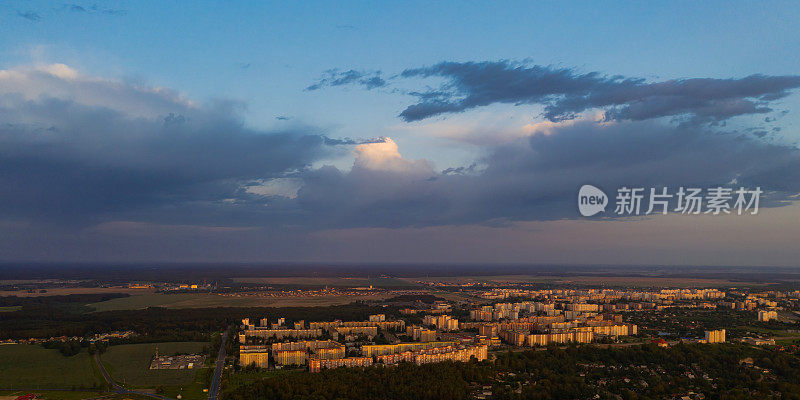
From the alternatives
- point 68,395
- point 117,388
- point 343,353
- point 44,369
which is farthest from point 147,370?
point 343,353

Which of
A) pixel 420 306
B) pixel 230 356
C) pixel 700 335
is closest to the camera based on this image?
pixel 230 356

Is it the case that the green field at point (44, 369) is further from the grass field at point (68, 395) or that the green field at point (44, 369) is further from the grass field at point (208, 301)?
the grass field at point (208, 301)

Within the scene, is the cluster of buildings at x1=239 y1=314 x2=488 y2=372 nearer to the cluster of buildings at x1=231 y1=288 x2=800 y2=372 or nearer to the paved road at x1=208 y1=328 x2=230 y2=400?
the cluster of buildings at x1=231 y1=288 x2=800 y2=372

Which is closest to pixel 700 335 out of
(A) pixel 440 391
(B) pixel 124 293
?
(A) pixel 440 391

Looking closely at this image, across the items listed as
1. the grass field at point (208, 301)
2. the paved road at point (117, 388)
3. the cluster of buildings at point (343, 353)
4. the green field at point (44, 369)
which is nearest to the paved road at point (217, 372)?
the cluster of buildings at point (343, 353)

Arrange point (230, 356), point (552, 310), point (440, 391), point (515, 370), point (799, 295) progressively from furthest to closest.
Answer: point (799, 295) → point (552, 310) → point (230, 356) → point (515, 370) → point (440, 391)

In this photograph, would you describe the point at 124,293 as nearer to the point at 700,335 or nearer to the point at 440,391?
the point at 440,391
